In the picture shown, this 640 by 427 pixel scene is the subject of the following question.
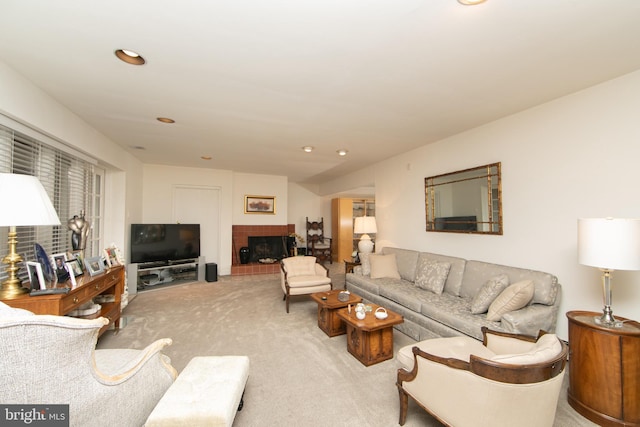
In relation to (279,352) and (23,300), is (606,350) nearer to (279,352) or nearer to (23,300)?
(279,352)

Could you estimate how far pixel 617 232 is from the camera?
5.86 feet

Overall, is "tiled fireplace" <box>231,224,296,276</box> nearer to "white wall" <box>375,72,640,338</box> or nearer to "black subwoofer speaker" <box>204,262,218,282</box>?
"black subwoofer speaker" <box>204,262,218,282</box>

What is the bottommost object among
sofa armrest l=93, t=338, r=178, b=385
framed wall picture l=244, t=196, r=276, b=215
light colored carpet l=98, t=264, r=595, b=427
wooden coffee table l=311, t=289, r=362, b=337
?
light colored carpet l=98, t=264, r=595, b=427

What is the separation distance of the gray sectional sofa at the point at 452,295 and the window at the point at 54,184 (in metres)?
3.61

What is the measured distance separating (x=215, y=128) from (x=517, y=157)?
3.65m

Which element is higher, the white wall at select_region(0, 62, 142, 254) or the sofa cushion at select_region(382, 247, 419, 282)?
the white wall at select_region(0, 62, 142, 254)

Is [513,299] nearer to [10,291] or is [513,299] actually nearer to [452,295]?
[452,295]

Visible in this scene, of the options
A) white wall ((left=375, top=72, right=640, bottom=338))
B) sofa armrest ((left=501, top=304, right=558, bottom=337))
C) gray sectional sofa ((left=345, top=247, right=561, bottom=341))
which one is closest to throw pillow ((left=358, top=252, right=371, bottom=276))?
gray sectional sofa ((left=345, top=247, right=561, bottom=341))

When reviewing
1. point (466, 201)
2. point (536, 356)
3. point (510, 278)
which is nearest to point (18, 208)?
point (536, 356)

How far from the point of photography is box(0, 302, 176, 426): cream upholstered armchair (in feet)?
3.60

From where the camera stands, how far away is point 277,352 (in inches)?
108

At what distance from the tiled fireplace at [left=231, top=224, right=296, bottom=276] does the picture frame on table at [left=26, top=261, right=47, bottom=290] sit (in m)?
4.18

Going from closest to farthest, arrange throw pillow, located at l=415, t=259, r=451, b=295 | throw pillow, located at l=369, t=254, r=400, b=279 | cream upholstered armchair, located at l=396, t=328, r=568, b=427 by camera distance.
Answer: cream upholstered armchair, located at l=396, t=328, r=568, b=427
throw pillow, located at l=415, t=259, r=451, b=295
throw pillow, located at l=369, t=254, r=400, b=279

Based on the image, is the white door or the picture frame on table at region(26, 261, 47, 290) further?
the white door
